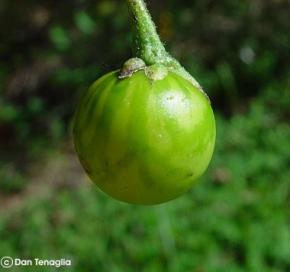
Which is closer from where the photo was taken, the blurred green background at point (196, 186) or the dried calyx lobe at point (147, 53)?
the dried calyx lobe at point (147, 53)

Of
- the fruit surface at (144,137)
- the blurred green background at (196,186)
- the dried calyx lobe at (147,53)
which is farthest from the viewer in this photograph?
the blurred green background at (196,186)

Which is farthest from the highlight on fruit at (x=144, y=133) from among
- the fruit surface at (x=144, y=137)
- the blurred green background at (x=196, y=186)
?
the blurred green background at (x=196, y=186)

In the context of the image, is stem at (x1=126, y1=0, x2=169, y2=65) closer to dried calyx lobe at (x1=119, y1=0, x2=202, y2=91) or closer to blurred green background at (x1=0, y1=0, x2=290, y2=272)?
dried calyx lobe at (x1=119, y1=0, x2=202, y2=91)

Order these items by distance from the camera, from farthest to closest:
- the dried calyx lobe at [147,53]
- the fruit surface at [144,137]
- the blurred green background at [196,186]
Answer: the blurred green background at [196,186] → the dried calyx lobe at [147,53] → the fruit surface at [144,137]

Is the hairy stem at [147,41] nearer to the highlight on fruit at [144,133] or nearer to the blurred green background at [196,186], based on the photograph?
the highlight on fruit at [144,133]

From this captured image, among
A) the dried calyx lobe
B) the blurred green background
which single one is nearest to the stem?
the dried calyx lobe

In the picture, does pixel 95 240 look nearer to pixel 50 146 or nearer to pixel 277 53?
pixel 50 146

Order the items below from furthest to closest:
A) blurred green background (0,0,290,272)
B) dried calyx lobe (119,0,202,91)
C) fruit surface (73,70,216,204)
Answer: blurred green background (0,0,290,272)
dried calyx lobe (119,0,202,91)
fruit surface (73,70,216,204)
